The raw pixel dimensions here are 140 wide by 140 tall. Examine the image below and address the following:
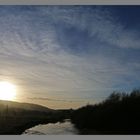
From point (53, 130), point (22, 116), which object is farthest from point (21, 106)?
point (53, 130)

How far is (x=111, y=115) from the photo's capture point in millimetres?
2580

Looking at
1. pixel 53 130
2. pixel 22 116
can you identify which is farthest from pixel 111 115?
pixel 22 116

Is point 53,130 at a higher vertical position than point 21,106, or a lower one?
lower

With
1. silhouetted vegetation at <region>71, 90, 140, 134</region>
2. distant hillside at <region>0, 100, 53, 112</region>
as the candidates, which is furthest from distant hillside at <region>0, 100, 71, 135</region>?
silhouetted vegetation at <region>71, 90, 140, 134</region>

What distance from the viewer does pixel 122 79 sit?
2.59 m

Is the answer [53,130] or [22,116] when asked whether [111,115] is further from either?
[22,116]

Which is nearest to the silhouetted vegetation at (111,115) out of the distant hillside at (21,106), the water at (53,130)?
the water at (53,130)

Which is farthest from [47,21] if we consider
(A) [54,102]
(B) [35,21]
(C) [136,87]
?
(C) [136,87]

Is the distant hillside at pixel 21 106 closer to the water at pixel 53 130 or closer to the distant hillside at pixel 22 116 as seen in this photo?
the distant hillside at pixel 22 116

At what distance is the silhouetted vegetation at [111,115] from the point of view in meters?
2.56

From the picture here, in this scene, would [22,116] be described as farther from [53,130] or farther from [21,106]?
[53,130]

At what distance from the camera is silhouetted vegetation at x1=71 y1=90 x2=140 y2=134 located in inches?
101

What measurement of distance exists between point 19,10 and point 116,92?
784 mm

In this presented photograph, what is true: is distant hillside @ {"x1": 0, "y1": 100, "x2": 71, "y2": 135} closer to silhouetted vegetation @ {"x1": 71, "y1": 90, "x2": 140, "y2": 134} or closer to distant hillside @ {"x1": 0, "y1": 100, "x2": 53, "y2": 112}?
distant hillside @ {"x1": 0, "y1": 100, "x2": 53, "y2": 112}
